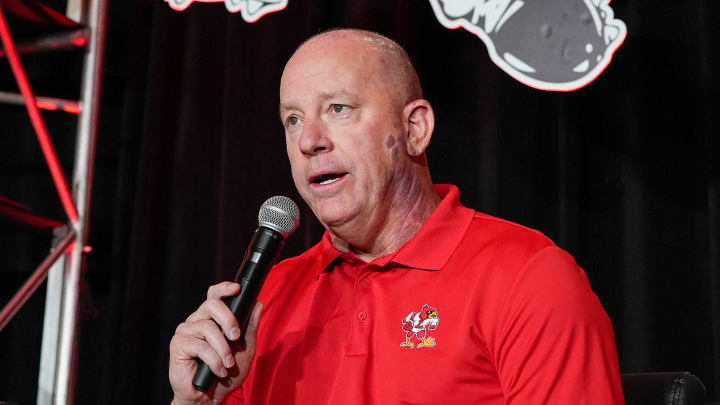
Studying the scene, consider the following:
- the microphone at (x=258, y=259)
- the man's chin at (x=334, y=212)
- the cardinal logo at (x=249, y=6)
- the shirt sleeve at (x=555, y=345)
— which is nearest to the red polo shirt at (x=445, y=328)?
the shirt sleeve at (x=555, y=345)

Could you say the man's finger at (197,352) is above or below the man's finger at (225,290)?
below

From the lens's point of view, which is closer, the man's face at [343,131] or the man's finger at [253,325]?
the man's finger at [253,325]

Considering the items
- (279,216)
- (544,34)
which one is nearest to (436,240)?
(279,216)

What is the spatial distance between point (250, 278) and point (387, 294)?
30 cm

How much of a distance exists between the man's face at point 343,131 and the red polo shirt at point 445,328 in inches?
5.0

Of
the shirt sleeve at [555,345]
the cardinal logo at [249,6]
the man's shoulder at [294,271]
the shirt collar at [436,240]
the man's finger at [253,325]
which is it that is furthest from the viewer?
the cardinal logo at [249,6]

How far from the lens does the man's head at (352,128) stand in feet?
4.80

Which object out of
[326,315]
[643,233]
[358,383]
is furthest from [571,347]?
[643,233]

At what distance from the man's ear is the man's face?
0.04 meters

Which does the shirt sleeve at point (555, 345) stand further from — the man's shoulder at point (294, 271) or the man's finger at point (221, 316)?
the man's shoulder at point (294, 271)

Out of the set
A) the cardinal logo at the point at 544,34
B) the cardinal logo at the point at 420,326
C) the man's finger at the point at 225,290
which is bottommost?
the cardinal logo at the point at 420,326

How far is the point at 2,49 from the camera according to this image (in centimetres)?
251

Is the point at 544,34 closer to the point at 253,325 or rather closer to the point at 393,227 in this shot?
the point at 393,227

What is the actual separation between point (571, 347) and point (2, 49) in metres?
2.10
